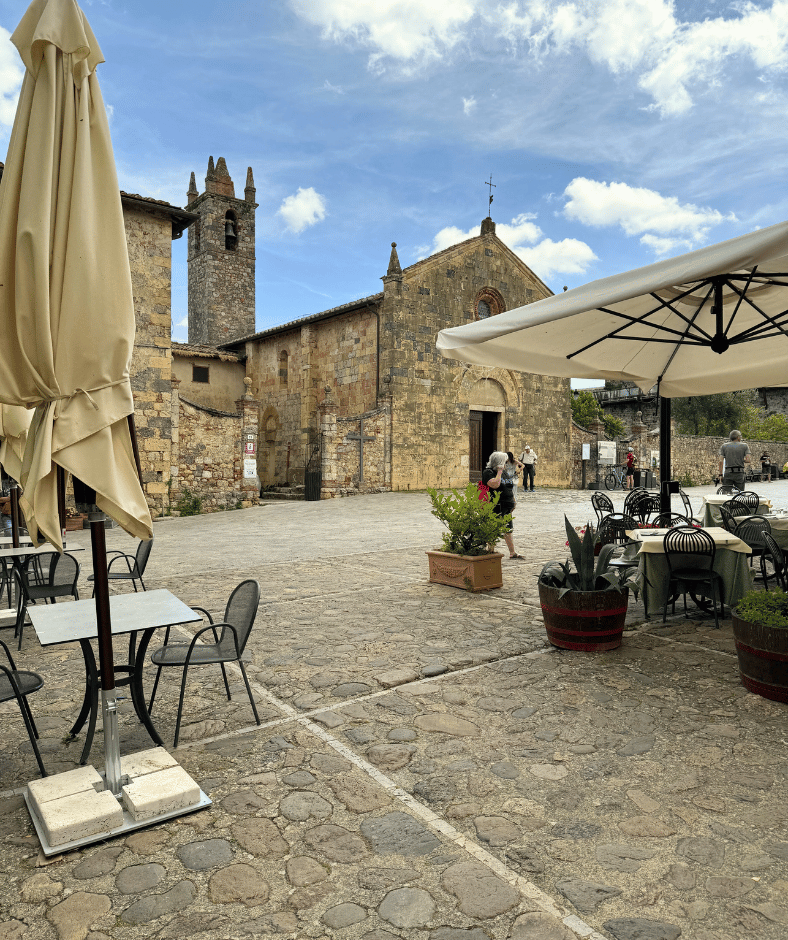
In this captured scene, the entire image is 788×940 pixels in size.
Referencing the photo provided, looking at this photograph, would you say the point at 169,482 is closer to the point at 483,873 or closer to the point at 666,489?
the point at 666,489

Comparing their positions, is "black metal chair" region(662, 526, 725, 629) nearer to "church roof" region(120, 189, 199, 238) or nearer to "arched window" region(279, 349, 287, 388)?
"church roof" region(120, 189, 199, 238)

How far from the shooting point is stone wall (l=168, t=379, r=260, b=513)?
52.4 feet

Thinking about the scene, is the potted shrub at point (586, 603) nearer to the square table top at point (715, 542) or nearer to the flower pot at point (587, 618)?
the flower pot at point (587, 618)

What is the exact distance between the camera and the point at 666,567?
5.68m

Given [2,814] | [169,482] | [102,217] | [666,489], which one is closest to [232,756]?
[2,814]

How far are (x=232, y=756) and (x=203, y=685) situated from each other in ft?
3.53

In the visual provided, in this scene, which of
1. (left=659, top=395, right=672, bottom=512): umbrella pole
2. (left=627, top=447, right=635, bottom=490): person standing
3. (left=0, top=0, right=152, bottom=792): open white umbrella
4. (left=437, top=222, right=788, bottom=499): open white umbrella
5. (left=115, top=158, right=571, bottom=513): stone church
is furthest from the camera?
(left=627, top=447, right=635, bottom=490): person standing

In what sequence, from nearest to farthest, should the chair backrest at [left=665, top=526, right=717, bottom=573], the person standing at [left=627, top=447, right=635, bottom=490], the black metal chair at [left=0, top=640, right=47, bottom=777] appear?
the black metal chair at [left=0, top=640, right=47, bottom=777], the chair backrest at [left=665, top=526, right=717, bottom=573], the person standing at [left=627, top=447, right=635, bottom=490]

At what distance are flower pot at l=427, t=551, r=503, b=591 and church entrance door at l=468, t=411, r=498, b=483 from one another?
50.0 feet

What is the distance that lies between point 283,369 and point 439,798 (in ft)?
70.9

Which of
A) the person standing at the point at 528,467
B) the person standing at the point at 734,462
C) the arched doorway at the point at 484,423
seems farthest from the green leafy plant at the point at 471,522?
the arched doorway at the point at 484,423

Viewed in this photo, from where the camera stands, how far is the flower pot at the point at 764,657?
3.69 meters


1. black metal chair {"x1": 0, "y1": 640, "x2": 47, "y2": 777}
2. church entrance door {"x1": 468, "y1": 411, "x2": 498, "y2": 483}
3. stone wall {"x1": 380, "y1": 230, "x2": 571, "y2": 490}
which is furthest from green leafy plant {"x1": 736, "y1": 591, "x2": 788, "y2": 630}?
church entrance door {"x1": 468, "y1": 411, "x2": 498, "y2": 483}

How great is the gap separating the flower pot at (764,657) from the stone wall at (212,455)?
45.5 feet
